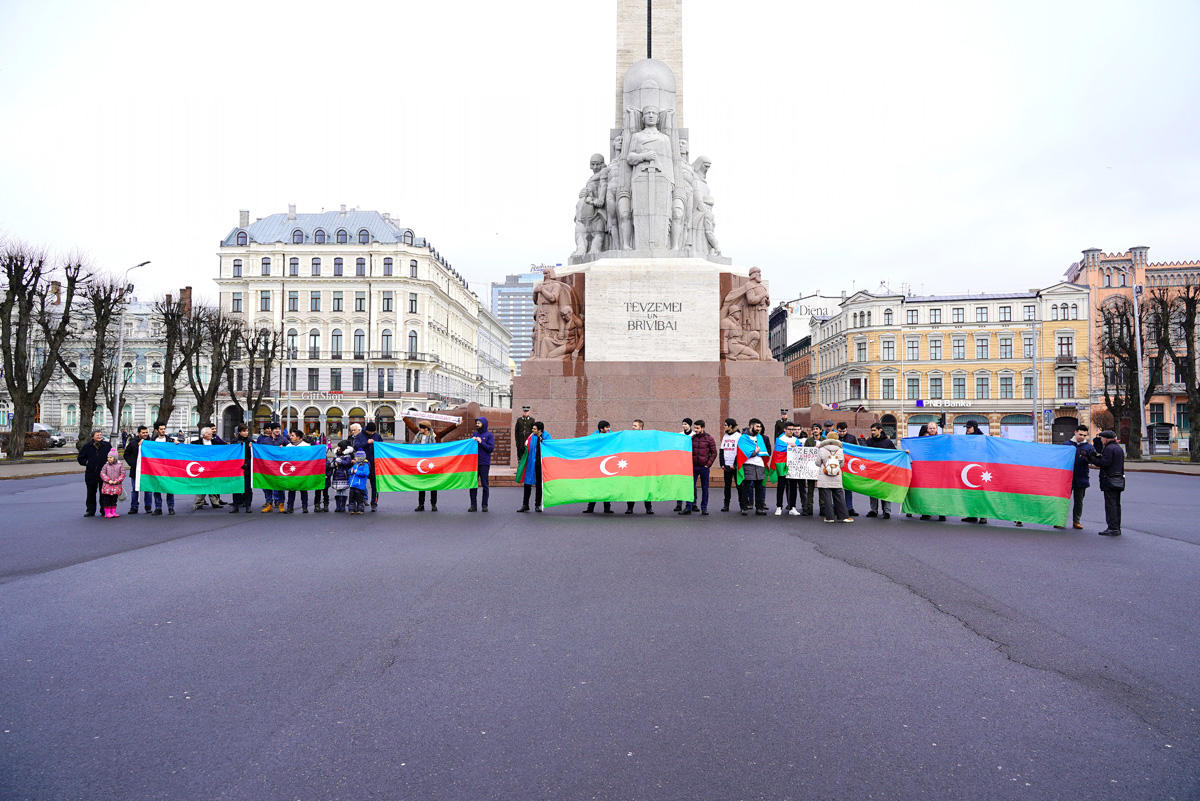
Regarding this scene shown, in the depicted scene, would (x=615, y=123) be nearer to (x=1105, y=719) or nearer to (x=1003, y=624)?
(x=1003, y=624)

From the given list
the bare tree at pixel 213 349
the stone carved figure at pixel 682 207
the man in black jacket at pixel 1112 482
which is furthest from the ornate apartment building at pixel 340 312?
the man in black jacket at pixel 1112 482

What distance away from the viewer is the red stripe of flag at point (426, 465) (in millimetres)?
14992

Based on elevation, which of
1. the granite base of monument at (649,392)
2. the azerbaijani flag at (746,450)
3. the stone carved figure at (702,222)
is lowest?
the azerbaijani flag at (746,450)

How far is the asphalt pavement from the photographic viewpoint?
12.9 feet

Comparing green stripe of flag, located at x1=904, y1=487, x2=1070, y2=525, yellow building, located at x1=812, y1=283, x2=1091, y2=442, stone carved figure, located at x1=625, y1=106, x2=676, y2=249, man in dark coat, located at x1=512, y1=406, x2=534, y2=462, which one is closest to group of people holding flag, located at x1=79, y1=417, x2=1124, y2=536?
green stripe of flag, located at x1=904, y1=487, x2=1070, y2=525

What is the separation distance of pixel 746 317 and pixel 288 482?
441 inches

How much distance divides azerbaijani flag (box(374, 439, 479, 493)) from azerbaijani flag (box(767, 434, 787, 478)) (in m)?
5.41

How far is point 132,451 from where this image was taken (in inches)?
606

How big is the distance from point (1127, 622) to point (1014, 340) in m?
81.0

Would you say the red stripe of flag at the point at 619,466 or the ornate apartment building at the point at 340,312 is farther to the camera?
the ornate apartment building at the point at 340,312

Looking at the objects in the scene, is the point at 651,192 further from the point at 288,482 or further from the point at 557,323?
the point at 288,482

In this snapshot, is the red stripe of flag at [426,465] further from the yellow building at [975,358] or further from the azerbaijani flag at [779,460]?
the yellow building at [975,358]

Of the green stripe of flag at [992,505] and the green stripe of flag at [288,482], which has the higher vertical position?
the green stripe of flag at [288,482]

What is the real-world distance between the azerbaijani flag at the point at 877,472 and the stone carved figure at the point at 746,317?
20.1 feet
